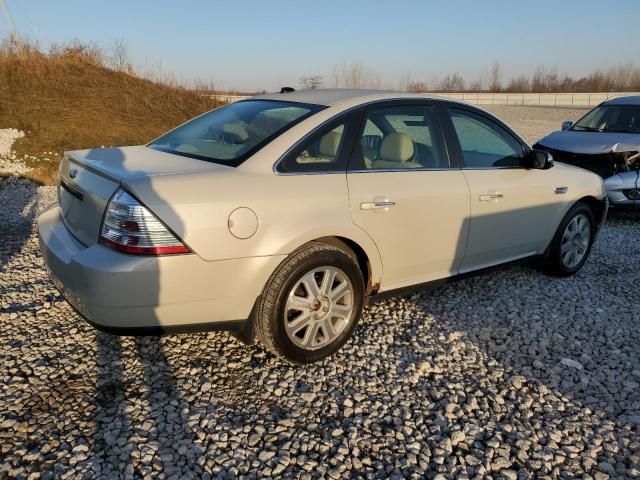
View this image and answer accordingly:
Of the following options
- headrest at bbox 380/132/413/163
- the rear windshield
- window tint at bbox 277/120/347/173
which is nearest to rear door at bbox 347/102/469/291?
headrest at bbox 380/132/413/163

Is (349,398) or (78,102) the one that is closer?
(349,398)

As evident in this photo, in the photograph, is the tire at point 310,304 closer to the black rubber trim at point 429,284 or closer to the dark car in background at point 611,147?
the black rubber trim at point 429,284

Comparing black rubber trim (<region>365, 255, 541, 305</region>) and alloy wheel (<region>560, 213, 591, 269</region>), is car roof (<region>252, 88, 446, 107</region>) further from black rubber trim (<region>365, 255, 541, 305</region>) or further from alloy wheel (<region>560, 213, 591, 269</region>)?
alloy wheel (<region>560, 213, 591, 269</region>)

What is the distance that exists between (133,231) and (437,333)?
226cm

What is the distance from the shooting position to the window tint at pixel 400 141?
3.43 metres

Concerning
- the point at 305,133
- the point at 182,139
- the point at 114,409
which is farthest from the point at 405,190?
the point at 114,409

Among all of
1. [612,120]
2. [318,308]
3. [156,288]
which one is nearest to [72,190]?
[156,288]

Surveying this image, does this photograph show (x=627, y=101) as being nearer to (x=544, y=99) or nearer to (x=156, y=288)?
(x=156, y=288)

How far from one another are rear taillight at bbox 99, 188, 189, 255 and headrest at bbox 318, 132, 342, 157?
3.59 ft

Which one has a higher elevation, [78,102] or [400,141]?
[78,102]

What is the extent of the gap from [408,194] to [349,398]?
1374 mm

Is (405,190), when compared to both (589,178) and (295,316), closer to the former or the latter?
(295,316)

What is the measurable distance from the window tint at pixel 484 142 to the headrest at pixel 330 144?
3.81 ft

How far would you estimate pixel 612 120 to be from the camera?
340 inches
